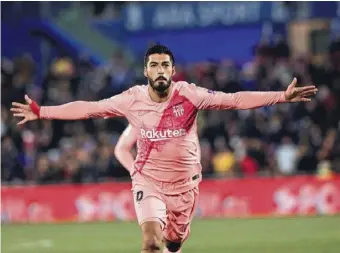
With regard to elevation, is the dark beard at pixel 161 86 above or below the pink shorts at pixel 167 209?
above

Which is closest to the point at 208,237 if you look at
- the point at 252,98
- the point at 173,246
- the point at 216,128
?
the point at 216,128

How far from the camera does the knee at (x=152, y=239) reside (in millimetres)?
9727

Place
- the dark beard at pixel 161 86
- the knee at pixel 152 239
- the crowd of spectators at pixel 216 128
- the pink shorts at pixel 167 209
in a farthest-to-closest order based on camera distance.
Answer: the crowd of spectators at pixel 216 128
the pink shorts at pixel 167 209
the dark beard at pixel 161 86
the knee at pixel 152 239

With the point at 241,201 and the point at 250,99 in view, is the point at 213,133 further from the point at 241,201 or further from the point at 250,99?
the point at 250,99

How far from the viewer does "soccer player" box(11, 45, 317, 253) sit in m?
10.1

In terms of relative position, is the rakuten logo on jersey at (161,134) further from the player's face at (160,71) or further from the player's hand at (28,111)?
the player's hand at (28,111)

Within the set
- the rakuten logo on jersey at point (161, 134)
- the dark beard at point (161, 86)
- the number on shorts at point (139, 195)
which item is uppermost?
the dark beard at point (161, 86)

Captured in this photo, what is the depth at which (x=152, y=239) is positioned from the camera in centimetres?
978

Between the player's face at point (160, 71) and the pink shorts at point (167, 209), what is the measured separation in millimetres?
1092

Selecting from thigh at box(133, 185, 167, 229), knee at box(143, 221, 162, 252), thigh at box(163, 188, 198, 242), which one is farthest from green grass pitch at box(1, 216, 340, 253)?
knee at box(143, 221, 162, 252)

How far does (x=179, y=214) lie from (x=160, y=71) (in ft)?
5.31

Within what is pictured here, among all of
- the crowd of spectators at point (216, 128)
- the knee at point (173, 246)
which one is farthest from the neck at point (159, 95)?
the crowd of spectators at point (216, 128)

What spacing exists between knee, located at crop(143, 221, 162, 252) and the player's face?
1.39m

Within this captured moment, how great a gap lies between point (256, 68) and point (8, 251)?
9910mm
